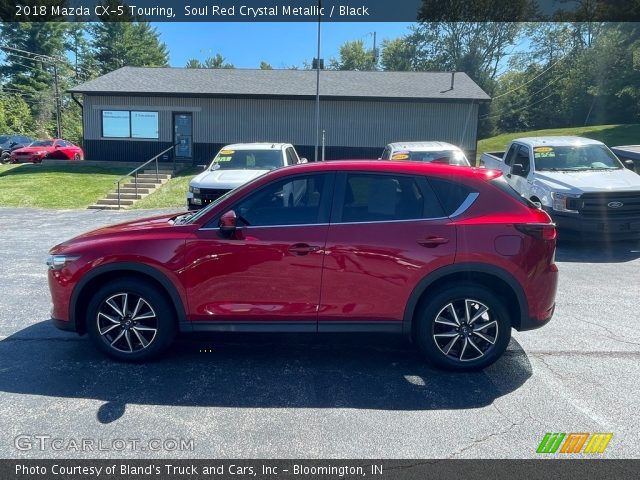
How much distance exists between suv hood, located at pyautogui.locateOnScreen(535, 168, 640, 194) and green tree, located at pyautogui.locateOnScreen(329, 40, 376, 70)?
216 feet

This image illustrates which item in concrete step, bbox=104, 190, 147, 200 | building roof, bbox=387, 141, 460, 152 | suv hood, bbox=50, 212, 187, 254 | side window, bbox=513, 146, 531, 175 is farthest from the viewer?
concrete step, bbox=104, 190, 147, 200

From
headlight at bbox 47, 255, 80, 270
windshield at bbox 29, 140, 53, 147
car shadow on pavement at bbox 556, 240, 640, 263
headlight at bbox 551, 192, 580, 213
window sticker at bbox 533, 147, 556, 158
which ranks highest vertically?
window sticker at bbox 533, 147, 556, 158

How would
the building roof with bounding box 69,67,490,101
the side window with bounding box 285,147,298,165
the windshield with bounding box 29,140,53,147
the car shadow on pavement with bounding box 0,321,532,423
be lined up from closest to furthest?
the car shadow on pavement with bounding box 0,321,532,423 < the side window with bounding box 285,147,298,165 < the building roof with bounding box 69,67,490,101 < the windshield with bounding box 29,140,53,147

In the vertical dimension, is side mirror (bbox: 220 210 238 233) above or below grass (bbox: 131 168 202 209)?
above

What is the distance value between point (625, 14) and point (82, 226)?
41796 millimetres

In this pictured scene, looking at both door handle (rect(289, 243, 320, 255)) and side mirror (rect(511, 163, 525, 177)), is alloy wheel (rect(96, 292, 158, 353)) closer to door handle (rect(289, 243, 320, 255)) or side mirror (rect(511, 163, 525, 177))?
door handle (rect(289, 243, 320, 255))

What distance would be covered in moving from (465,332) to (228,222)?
2.18 meters

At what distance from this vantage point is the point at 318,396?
4.37 metres

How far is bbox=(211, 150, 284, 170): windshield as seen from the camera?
1275 centimetres

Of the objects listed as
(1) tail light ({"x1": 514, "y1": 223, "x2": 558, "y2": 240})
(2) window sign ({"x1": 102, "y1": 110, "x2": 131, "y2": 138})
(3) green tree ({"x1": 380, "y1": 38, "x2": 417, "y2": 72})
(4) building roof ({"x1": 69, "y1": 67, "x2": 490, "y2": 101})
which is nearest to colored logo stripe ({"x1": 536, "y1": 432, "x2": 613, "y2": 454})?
(1) tail light ({"x1": 514, "y1": 223, "x2": 558, "y2": 240})

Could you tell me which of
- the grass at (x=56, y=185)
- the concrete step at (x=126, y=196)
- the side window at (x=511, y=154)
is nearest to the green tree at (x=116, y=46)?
the grass at (x=56, y=185)

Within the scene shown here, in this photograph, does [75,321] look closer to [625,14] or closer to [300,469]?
[300,469]

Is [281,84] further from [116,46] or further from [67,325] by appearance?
[116,46]

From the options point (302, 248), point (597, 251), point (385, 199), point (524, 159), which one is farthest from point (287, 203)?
point (524, 159)
